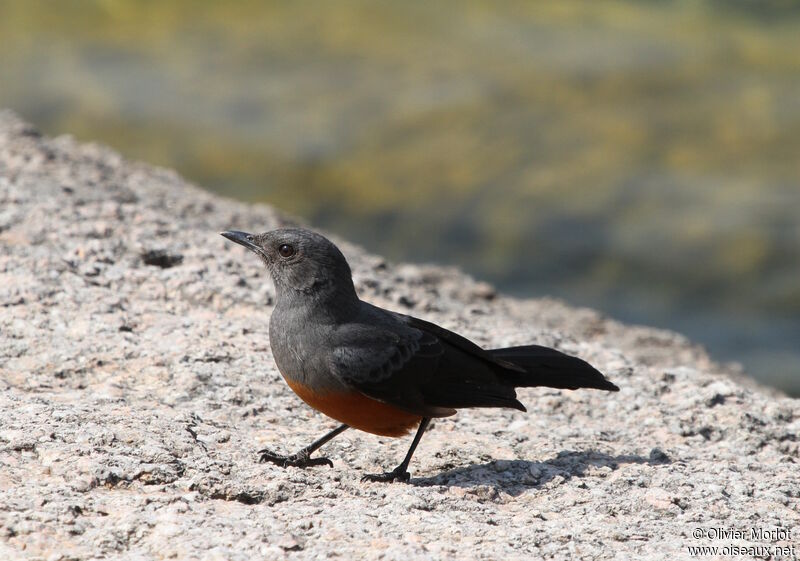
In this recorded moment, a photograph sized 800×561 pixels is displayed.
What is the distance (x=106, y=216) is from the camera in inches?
276

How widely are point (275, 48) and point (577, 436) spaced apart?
10934 millimetres

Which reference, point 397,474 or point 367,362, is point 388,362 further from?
point 397,474

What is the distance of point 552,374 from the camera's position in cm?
516

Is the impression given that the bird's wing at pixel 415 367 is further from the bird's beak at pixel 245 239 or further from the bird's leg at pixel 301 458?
the bird's beak at pixel 245 239

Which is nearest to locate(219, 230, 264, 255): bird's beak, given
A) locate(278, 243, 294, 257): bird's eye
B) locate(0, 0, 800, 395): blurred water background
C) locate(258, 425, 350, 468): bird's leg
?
locate(278, 243, 294, 257): bird's eye

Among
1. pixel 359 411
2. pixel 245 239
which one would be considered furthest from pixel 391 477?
pixel 245 239

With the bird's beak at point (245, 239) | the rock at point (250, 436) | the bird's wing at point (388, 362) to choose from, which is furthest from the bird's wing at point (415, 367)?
the bird's beak at point (245, 239)

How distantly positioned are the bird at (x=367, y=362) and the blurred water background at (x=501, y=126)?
628 centimetres

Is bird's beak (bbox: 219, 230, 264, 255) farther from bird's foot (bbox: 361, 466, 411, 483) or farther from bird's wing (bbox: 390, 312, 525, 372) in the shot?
bird's foot (bbox: 361, 466, 411, 483)

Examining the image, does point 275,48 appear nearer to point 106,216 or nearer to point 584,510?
point 106,216

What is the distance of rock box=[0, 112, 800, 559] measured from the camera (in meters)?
3.93

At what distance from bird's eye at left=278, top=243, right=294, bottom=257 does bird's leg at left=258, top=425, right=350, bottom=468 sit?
901 millimetres

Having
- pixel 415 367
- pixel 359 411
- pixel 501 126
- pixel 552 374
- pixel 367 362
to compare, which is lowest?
pixel 359 411

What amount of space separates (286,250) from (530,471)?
5.16ft
